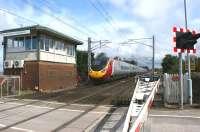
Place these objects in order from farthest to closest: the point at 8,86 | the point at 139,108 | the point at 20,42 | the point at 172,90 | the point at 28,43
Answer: the point at 20,42, the point at 28,43, the point at 8,86, the point at 172,90, the point at 139,108

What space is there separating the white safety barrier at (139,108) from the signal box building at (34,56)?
552 inches

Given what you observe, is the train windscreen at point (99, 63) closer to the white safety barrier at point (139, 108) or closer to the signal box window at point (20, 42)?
the signal box window at point (20, 42)

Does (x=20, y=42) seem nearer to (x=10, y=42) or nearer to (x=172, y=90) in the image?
(x=10, y=42)

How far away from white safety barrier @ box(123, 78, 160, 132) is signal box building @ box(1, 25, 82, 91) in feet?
46.0

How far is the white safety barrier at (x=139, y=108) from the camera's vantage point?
26.5 ft

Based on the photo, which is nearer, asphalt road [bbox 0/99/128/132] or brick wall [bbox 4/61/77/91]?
asphalt road [bbox 0/99/128/132]

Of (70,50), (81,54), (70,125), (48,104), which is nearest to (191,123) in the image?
(70,125)

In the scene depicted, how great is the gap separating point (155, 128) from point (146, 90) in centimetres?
612

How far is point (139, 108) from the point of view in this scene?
1242cm

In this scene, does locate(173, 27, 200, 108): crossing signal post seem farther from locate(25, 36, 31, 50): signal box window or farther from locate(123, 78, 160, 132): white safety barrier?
locate(25, 36, 31, 50): signal box window

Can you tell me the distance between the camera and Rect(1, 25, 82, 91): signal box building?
1293 inches

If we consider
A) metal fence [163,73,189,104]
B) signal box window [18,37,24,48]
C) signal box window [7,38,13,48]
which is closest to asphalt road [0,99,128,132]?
metal fence [163,73,189,104]

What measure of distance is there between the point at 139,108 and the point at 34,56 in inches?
879

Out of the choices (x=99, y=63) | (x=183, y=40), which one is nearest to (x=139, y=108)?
(x=183, y=40)
